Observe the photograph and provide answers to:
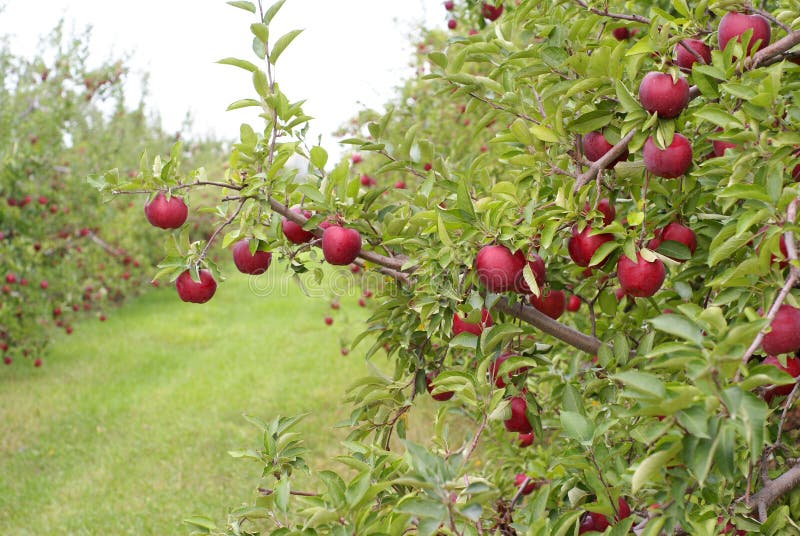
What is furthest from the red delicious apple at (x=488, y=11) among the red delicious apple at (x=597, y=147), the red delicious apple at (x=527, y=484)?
the red delicious apple at (x=527, y=484)

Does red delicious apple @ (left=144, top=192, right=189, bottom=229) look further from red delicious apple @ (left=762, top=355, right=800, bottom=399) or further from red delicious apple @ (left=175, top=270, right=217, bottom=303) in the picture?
red delicious apple @ (left=762, top=355, right=800, bottom=399)

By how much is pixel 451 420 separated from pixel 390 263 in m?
4.02

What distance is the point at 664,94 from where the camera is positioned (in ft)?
4.31

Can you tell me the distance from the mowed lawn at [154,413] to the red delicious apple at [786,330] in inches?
68.3

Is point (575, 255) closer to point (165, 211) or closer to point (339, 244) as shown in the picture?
point (339, 244)

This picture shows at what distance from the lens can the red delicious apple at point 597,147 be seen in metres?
1.55

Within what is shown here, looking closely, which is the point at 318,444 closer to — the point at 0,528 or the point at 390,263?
the point at 0,528

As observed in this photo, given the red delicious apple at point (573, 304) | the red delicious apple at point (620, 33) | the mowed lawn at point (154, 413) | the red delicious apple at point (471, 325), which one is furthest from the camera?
the mowed lawn at point (154, 413)

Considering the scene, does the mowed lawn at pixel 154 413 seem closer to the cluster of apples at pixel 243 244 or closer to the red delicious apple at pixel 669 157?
the cluster of apples at pixel 243 244

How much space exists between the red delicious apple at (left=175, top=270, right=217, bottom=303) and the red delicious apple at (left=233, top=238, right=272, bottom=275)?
84mm

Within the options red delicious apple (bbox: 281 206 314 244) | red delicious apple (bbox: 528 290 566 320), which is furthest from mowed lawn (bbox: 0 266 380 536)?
red delicious apple (bbox: 528 290 566 320)

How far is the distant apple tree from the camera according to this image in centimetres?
113

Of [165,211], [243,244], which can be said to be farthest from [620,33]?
[165,211]

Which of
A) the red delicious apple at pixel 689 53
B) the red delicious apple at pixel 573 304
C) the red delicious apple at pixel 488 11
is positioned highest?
the red delicious apple at pixel 488 11
